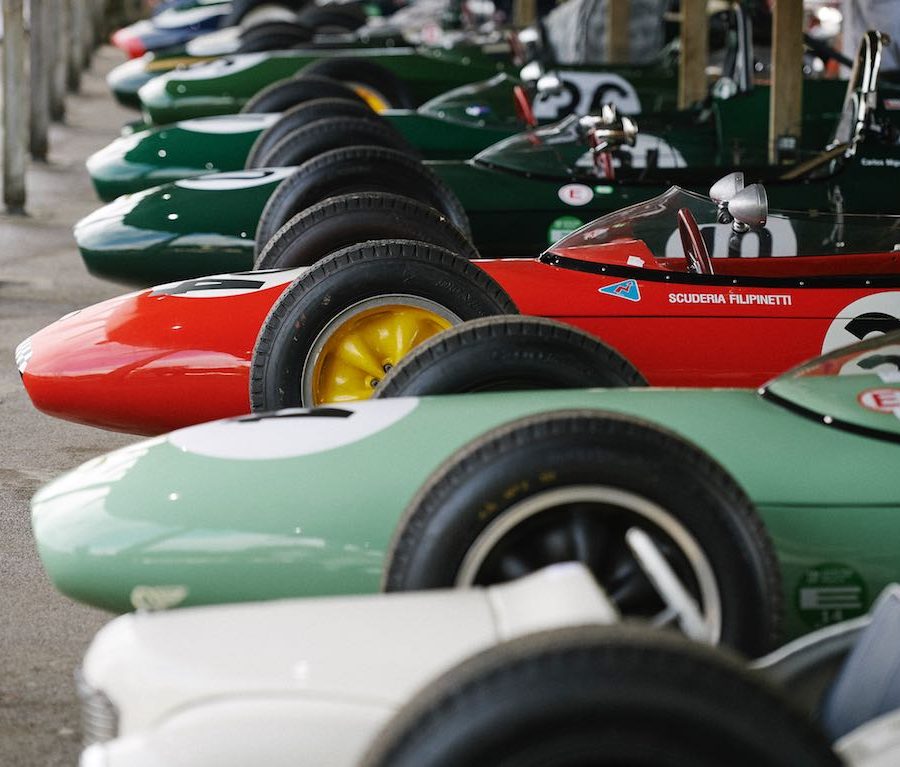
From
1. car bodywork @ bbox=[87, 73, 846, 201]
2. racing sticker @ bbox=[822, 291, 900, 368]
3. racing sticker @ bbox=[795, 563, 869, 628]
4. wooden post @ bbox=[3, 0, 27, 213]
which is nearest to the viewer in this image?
racing sticker @ bbox=[795, 563, 869, 628]

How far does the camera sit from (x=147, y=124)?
33.9ft

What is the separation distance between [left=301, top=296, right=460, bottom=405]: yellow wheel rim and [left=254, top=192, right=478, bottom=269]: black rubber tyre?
636 mm

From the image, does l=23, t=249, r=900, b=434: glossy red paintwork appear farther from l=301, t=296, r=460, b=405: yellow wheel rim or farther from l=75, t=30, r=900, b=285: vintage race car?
l=75, t=30, r=900, b=285: vintage race car

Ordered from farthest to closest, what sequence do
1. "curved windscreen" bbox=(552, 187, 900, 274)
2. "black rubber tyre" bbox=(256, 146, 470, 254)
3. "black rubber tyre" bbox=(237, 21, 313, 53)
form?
1. "black rubber tyre" bbox=(237, 21, 313, 53)
2. "black rubber tyre" bbox=(256, 146, 470, 254)
3. "curved windscreen" bbox=(552, 187, 900, 274)

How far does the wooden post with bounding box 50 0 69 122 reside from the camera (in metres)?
12.6

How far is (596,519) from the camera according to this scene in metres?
2.42

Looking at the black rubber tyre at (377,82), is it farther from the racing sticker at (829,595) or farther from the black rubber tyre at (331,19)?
the racing sticker at (829,595)

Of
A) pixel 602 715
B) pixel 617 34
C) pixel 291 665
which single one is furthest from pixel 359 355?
pixel 617 34

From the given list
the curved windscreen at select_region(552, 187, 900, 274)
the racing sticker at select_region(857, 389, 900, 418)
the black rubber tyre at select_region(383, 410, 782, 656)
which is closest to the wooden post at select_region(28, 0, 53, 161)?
the curved windscreen at select_region(552, 187, 900, 274)

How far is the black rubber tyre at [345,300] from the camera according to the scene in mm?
3936

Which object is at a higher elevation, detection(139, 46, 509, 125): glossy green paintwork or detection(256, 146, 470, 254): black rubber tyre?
detection(256, 146, 470, 254): black rubber tyre

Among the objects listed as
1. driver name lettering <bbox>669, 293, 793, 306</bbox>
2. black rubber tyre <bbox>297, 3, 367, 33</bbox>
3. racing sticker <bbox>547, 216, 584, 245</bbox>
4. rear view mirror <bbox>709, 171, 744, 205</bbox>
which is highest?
rear view mirror <bbox>709, 171, 744, 205</bbox>

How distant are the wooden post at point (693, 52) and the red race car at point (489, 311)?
413 centimetres

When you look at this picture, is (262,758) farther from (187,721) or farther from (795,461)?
(795,461)
